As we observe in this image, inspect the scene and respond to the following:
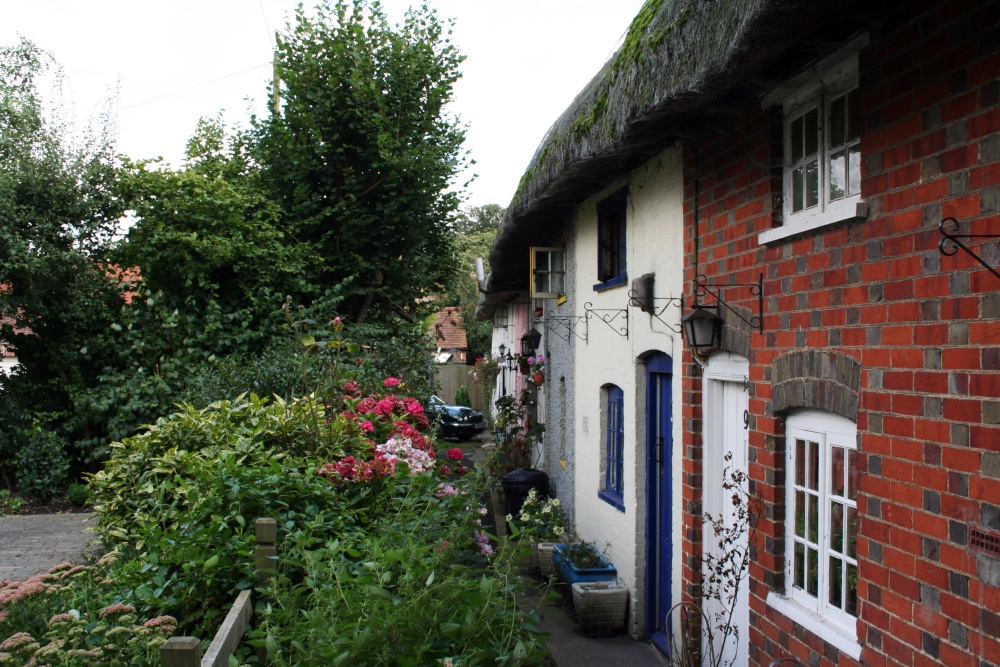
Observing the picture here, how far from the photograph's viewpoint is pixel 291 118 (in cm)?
1158

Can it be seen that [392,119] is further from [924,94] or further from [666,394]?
[924,94]

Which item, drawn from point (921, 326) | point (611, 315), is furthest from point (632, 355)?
point (921, 326)

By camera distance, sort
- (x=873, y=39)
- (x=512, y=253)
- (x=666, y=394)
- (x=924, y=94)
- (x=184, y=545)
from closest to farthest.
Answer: (x=924, y=94) → (x=873, y=39) → (x=184, y=545) → (x=666, y=394) → (x=512, y=253)

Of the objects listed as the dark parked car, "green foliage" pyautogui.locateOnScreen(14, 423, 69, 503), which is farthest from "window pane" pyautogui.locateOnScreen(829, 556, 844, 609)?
the dark parked car

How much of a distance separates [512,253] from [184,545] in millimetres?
8353

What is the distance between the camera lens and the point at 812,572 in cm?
396

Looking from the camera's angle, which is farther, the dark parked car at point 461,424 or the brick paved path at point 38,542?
the dark parked car at point 461,424

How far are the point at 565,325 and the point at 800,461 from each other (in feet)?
18.6

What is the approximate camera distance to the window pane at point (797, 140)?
4086mm

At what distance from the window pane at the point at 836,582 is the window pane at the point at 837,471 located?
13.2 inches

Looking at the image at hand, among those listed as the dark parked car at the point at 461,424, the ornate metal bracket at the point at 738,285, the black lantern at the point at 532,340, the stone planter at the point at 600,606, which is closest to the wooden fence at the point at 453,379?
the dark parked car at the point at 461,424

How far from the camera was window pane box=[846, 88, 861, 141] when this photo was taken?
140 inches

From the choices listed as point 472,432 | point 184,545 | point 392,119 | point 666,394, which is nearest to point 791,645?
point 666,394

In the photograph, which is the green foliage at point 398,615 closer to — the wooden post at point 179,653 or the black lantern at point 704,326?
the wooden post at point 179,653
